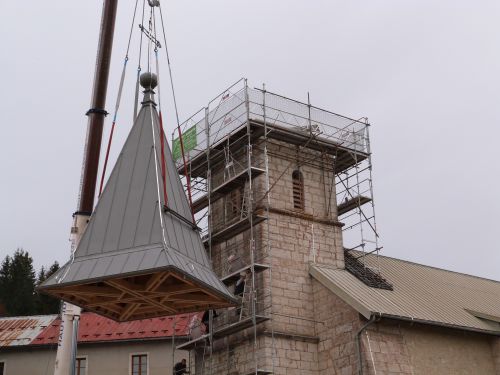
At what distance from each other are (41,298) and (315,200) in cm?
3235

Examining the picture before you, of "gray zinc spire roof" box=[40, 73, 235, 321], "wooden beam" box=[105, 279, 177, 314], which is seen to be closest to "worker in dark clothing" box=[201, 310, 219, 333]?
"gray zinc spire roof" box=[40, 73, 235, 321]

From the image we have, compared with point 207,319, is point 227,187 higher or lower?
higher

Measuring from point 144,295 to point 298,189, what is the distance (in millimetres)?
14228

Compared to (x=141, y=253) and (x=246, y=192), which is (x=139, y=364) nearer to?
(x=246, y=192)

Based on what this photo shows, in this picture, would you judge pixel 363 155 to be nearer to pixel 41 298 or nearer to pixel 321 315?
pixel 321 315

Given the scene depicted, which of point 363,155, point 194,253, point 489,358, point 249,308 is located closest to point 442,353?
point 489,358

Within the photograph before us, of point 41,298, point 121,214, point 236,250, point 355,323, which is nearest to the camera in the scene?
point 121,214

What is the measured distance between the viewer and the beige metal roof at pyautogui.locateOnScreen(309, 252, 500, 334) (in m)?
24.1

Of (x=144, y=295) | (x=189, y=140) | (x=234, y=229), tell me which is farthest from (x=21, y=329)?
(x=144, y=295)

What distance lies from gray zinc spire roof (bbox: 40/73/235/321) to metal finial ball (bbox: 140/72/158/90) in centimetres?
109

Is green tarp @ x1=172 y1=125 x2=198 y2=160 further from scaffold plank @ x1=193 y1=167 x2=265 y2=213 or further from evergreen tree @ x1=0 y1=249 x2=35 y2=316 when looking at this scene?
evergreen tree @ x1=0 y1=249 x2=35 y2=316

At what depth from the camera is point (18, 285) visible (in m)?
56.4

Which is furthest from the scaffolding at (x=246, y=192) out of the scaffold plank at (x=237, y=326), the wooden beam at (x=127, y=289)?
the wooden beam at (x=127, y=289)

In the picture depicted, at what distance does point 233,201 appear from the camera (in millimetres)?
28078
